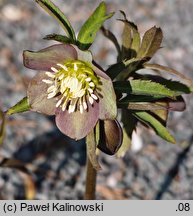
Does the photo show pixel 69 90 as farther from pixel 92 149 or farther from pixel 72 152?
pixel 72 152

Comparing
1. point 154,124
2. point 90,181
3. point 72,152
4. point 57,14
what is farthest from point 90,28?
point 72,152

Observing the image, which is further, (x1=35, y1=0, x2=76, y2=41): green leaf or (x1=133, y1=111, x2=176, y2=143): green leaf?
(x1=133, y1=111, x2=176, y2=143): green leaf

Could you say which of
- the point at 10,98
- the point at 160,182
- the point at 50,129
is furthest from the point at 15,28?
the point at 160,182

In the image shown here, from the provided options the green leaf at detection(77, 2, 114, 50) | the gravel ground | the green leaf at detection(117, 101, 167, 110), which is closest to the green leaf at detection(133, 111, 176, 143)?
the green leaf at detection(117, 101, 167, 110)

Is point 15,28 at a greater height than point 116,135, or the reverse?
point 15,28

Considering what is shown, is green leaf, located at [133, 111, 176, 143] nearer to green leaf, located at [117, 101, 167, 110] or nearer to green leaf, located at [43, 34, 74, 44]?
green leaf, located at [117, 101, 167, 110]

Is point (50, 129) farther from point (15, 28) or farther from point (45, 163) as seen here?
point (15, 28)

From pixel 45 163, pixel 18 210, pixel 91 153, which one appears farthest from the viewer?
pixel 45 163
